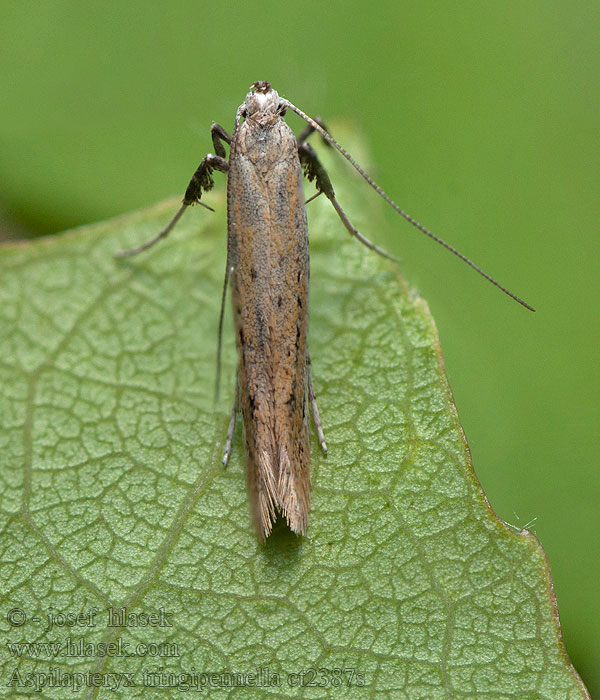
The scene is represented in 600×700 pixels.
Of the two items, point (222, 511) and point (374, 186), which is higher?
point (374, 186)

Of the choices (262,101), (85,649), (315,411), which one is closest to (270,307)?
(315,411)

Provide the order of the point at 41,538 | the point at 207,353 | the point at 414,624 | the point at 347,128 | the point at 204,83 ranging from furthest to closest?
1. the point at 204,83
2. the point at 347,128
3. the point at 207,353
4. the point at 41,538
5. the point at 414,624

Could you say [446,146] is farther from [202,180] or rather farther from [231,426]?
[231,426]

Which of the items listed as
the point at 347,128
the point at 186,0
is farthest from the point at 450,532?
the point at 186,0

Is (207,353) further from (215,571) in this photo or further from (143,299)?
(215,571)

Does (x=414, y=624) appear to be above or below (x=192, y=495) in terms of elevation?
below

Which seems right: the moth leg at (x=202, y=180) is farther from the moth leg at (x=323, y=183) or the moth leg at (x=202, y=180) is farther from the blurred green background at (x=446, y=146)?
the blurred green background at (x=446, y=146)

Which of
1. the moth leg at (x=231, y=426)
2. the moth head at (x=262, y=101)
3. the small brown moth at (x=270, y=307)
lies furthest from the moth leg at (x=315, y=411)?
the moth head at (x=262, y=101)
